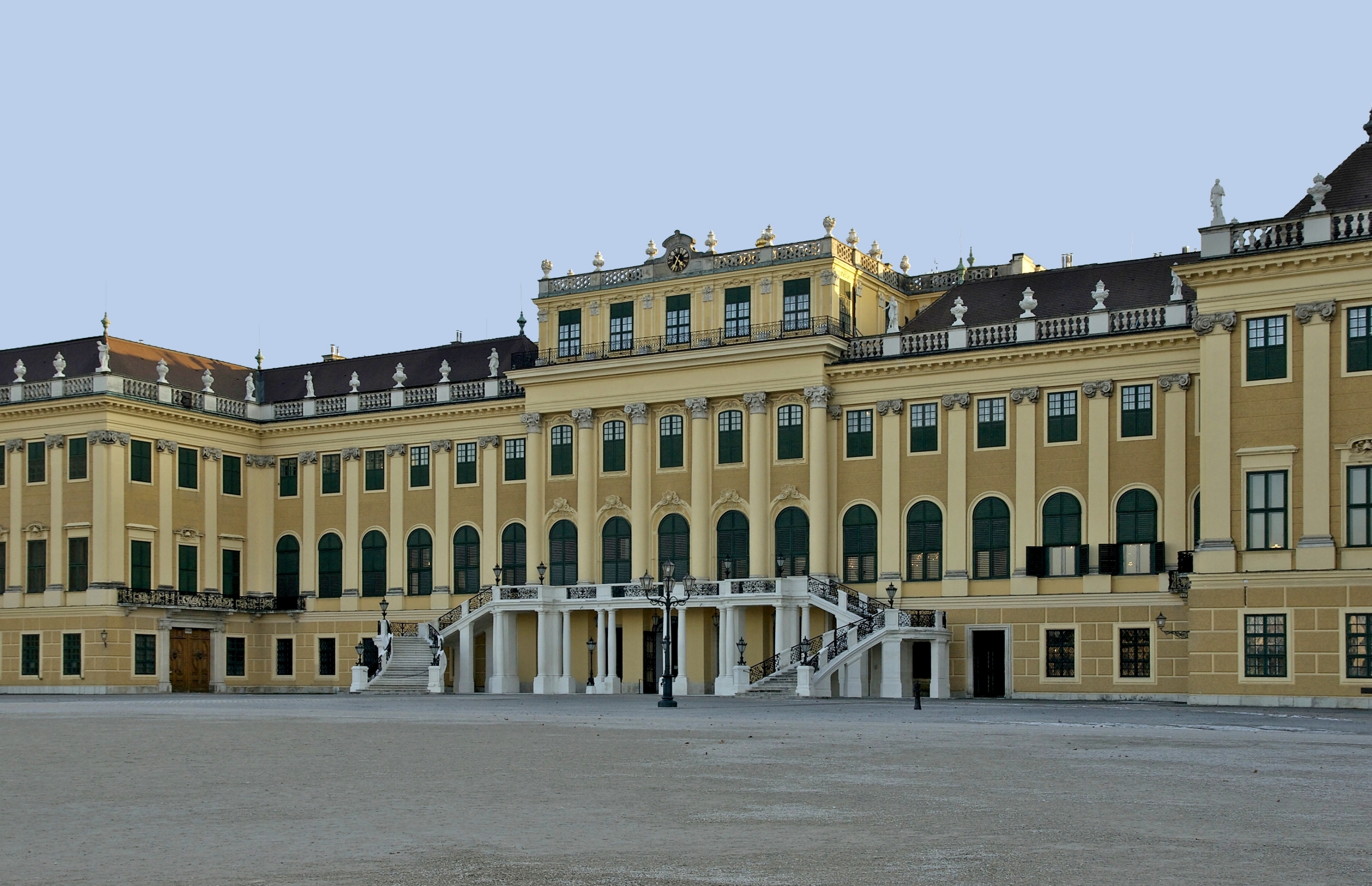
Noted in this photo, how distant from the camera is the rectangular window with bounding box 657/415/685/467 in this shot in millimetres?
61281

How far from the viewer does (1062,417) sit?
54.4 metres

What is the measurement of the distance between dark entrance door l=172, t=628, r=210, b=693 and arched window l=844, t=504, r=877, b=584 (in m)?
27.9

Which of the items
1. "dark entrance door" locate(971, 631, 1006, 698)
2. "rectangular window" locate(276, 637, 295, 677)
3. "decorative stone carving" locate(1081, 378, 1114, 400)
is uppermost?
"decorative stone carving" locate(1081, 378, 1114, 400)

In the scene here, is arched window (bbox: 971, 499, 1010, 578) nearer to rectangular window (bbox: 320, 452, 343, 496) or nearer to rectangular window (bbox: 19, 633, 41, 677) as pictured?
rectangular window (bbox: 320, 452, 343, 496)

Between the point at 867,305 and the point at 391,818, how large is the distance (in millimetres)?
48428

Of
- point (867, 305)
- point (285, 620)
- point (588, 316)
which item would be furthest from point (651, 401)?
point (285, 620)

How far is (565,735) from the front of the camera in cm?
2712

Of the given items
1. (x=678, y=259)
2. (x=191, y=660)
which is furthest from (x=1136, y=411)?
(x=191, y=660)

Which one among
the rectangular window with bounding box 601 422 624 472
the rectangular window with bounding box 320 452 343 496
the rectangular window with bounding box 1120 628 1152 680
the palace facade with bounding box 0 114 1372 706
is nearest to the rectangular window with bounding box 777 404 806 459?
the palace facade with bounding box 0 114 1372 706

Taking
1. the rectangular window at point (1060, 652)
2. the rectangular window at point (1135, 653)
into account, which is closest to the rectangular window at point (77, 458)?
the rectangular window at point (1060, 652)

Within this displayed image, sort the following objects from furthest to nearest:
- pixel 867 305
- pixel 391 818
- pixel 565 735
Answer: pixel 867 305
pixel 565 735
pixel 391 818

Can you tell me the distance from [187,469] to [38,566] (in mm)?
6827

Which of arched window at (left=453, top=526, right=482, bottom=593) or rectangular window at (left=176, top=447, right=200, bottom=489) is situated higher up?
rectangular window at (left=176, top=447, right=200, bottom=489)

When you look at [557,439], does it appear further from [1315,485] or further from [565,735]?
[565,735]
